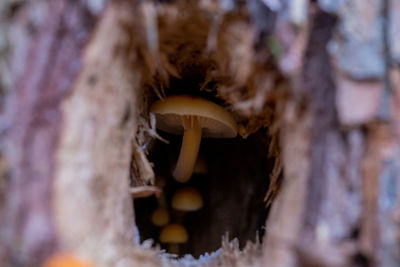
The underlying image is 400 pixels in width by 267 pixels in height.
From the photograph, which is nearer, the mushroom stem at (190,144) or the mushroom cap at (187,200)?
the mushroom stem at (190,144)

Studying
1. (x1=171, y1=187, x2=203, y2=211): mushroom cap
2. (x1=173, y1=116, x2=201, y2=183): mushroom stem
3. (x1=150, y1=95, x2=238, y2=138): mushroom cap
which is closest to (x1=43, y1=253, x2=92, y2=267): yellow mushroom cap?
(x1=150, y1=95, x2=238, y2=138): mushroom cap

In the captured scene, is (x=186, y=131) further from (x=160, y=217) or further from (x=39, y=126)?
(x=39, y=126)

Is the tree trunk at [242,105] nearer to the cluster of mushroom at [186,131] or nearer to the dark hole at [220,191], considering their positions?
the cluster of mushroom at [186,131]

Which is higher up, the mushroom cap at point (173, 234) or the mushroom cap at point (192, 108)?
the mushroom cap at point (192, 108)

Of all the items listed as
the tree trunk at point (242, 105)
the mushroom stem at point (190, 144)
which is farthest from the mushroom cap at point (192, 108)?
the tree trunk at point (242, 105)

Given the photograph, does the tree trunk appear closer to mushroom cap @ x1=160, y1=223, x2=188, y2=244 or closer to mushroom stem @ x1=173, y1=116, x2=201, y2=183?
mushroom stem @ x1=173, y1=116, x2=201, y2=183
